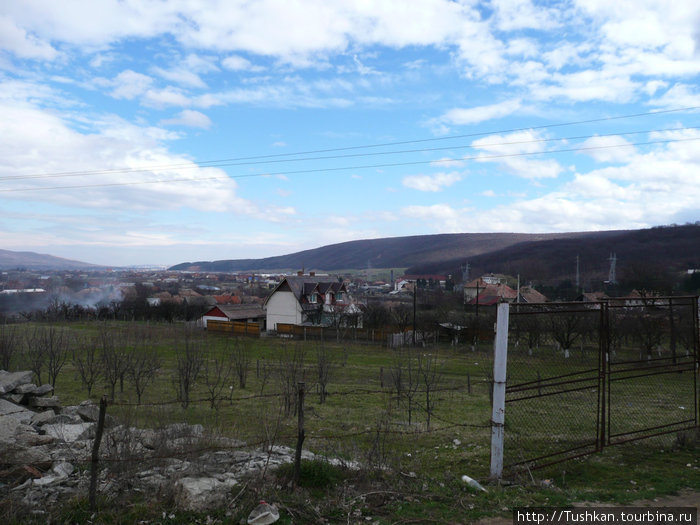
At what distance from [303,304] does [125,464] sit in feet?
131

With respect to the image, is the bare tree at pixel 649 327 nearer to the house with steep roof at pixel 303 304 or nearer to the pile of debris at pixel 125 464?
the pile of debris at pixel 125 464

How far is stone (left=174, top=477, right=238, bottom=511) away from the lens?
17.3ft

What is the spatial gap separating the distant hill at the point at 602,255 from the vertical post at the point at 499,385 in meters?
65.5

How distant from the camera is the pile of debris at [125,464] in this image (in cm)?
543

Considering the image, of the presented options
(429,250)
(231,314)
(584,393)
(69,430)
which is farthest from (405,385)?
(429,250)

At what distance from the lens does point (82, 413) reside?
1038 centimetres

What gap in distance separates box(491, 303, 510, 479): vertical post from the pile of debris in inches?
113

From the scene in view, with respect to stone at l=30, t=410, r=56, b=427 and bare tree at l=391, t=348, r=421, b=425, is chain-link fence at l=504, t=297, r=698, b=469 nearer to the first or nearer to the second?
bare tree at l=391, t=348, r=421, b=425

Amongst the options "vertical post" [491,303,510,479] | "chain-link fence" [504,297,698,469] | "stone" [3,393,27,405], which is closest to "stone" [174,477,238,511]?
"vertical post" [491,303,510,479]

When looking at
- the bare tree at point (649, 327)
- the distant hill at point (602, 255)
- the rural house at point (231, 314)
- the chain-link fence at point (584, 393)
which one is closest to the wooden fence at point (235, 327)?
the rural house at point (231, 314)

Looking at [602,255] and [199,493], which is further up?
[602,255]

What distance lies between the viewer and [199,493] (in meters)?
5.37

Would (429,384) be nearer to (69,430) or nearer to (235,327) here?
(69,430)

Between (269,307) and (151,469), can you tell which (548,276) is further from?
(151,469)
